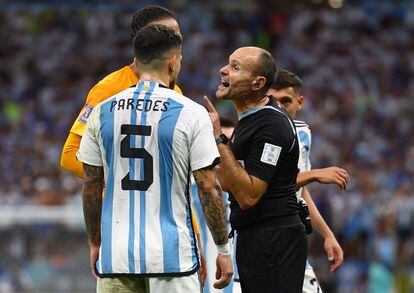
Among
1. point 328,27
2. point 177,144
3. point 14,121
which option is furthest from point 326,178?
point 328,27

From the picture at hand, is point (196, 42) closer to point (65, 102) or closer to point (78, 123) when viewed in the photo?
point (65, 102)

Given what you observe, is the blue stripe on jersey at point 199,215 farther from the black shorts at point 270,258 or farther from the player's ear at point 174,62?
the player's ear at point 174,62

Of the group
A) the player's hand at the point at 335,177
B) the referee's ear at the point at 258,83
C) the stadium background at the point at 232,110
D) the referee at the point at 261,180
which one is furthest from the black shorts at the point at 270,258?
the stadium background at the point at 232,110

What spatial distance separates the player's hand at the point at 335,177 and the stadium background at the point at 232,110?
6643mm

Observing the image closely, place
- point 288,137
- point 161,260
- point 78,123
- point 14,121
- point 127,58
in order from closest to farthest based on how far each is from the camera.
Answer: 1. point 161,260
2. point 288,137
3. point 78,123
4. point 14,121
5. point 127,58

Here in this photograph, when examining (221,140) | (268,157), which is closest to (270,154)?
(268,157)

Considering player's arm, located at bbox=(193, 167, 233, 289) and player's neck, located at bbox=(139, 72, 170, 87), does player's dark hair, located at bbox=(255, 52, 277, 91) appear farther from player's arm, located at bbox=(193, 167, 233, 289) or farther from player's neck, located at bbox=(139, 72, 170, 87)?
player's arm, located at bbox=(193, 167, 233, 289)

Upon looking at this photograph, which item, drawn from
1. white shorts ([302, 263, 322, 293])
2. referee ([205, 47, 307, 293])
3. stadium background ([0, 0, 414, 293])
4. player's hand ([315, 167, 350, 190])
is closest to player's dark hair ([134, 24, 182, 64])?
referee ([205, 47, 307, 293])

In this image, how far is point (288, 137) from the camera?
17.7 feet

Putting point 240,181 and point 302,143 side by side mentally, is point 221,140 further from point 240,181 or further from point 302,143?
point 302,143

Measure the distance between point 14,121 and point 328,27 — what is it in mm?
7747

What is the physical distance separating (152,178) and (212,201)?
1.10 ft

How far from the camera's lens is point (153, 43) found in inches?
201

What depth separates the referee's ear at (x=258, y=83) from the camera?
5.49 metres
